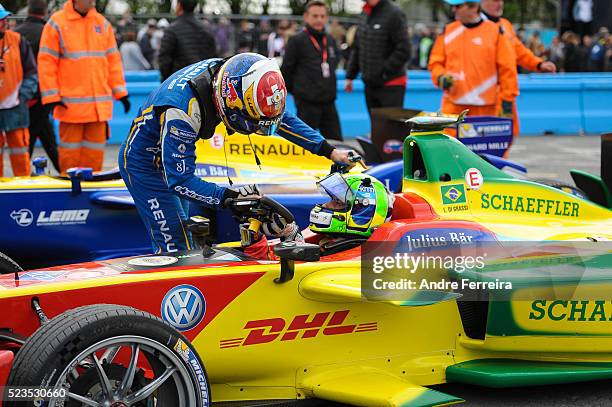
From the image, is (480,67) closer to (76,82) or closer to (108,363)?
(76,82)

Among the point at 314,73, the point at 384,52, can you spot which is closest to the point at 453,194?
the point at 314,73

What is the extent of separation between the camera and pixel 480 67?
9.05 meters

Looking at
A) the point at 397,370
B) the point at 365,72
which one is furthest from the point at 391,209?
the point at 365,72

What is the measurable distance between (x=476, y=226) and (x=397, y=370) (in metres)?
0.87

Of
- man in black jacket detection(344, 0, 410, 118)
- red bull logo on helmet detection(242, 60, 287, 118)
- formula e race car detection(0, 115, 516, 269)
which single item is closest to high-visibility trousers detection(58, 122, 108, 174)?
formula e race car detection(0, 115, 516, 269)

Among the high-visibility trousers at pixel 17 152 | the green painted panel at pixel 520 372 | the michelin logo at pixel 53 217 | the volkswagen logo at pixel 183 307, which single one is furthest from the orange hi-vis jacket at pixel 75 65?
the green painted panel at pixel 520 372

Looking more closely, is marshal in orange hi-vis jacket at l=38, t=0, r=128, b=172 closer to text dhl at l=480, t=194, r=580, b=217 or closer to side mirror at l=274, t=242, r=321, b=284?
text dhl at l=480, t=194, r=580, b=217

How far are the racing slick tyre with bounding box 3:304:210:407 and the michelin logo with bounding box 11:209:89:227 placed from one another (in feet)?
9.85

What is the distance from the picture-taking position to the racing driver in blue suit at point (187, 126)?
4.86 meters

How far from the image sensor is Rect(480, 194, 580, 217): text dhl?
5.64m

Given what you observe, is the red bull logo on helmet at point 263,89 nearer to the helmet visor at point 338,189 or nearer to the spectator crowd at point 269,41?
the helmet visor at point 338,189

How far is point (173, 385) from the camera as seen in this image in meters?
3.88

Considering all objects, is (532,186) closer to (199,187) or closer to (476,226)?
(476,226)

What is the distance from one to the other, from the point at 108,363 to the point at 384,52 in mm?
7220
